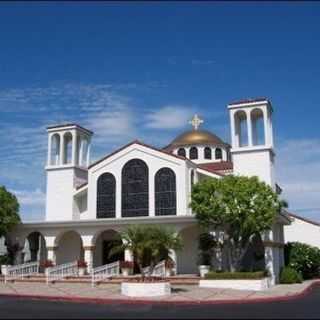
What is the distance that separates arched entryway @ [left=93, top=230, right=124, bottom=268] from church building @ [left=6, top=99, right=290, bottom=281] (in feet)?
0.23

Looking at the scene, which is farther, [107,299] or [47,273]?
[47,273]

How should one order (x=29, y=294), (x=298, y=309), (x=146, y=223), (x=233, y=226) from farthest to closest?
1. (x=146, y=223)
2. (x=233, y=226)
3. (x=29, y=294)
4. (x=298, y=309)

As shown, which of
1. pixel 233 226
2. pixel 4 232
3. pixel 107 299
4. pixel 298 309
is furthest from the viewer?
pixel 4 232

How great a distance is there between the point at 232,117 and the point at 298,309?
19.3 metres

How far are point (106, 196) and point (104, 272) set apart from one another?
292 inches

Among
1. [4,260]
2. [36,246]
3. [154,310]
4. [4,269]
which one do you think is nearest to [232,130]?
[36,246]

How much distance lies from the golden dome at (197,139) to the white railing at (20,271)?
816 inches

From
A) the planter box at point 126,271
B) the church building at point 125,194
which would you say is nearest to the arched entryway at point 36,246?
the church building at point 125,194

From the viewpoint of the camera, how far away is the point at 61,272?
32.5m

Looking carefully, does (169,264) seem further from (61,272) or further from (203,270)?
(61,272)

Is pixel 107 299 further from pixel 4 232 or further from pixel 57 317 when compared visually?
pixel 4 232

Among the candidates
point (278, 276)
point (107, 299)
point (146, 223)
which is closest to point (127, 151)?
point (146, 223)

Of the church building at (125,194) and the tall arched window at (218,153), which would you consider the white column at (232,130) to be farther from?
the tall arched window at (218,153)

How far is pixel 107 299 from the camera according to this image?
2211cm
